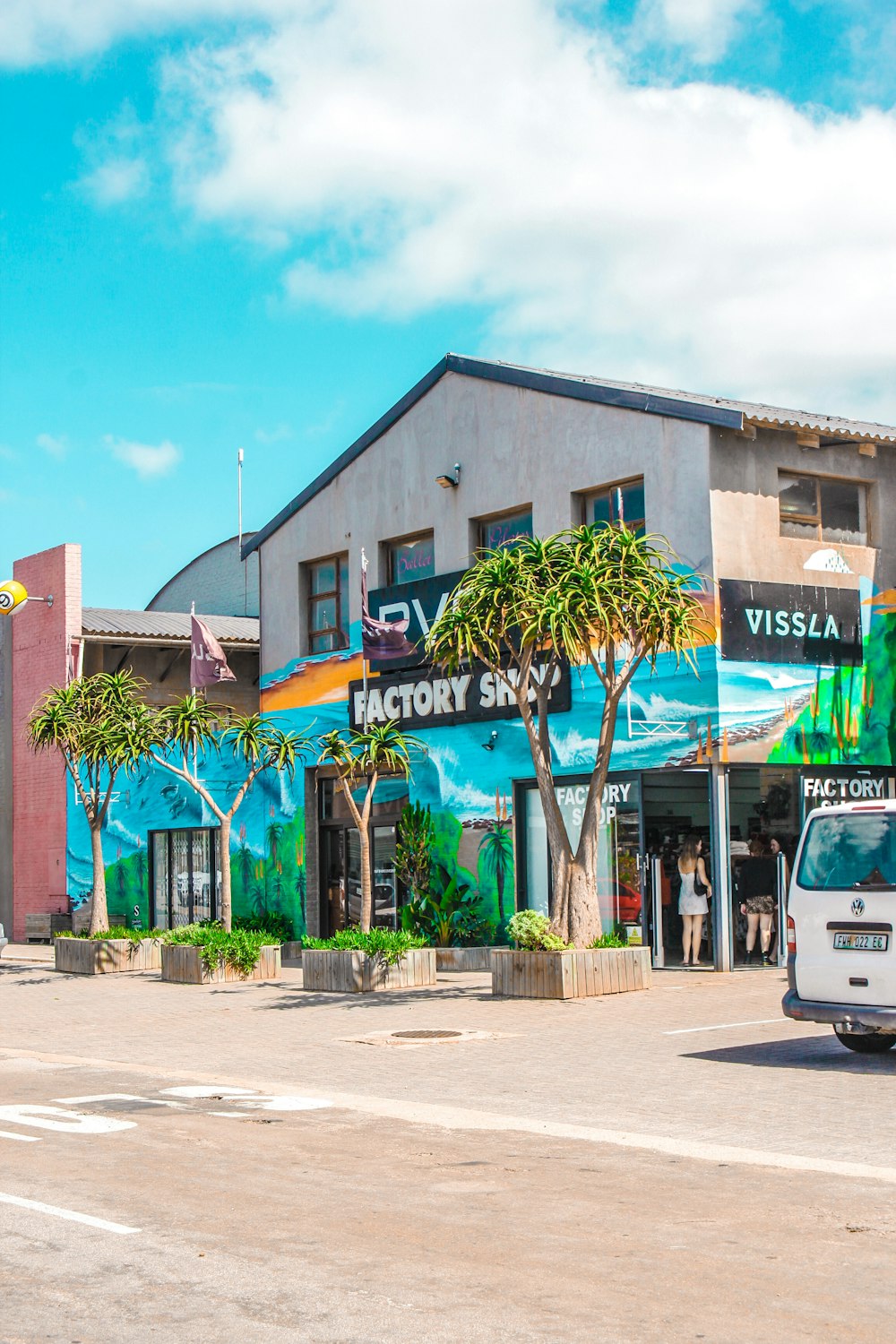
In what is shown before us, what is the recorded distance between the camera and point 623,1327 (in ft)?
17.1

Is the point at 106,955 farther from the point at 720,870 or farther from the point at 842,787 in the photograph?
the point at 842,787

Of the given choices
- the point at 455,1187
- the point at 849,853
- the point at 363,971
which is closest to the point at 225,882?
the point at 363,971

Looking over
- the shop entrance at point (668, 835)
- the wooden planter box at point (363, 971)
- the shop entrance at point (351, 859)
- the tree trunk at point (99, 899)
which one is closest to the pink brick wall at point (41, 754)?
the shop entrance at point (351, 859)

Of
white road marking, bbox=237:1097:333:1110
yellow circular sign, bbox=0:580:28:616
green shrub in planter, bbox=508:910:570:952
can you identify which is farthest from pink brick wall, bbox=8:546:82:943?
white road marking, bbox=237:1097:333:1110

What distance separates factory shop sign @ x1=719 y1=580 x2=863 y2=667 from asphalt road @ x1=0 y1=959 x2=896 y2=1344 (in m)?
6.67

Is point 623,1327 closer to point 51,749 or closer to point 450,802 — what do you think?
point 450,802

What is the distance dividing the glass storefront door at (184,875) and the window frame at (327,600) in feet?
16.1

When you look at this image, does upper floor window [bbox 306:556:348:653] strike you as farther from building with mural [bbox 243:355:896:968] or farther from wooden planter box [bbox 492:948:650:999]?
wooden planter box [bbox 492:948:650:999]

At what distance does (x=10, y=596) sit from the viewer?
33188 millimetres

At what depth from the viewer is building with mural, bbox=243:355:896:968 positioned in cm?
2056

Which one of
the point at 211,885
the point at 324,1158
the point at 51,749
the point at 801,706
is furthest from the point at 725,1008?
the point at 51,749

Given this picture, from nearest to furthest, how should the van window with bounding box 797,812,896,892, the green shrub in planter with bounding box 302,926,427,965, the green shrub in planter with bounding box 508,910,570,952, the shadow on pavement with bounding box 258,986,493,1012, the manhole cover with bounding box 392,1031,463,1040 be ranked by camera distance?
1. the van window with bounding box 797,812,896,892
2. the manhole cover with bounding box 392,1031,463,1040
3. the green shrub in planter with bounding box 508,910,570,952
4. the shadow on pavement with bounding box 258,986,493,1012
5. the green shrub in planter with bounding box 302,926,427,965

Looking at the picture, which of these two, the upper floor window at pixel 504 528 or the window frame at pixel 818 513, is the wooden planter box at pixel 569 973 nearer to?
the window frame at pixel 818 513

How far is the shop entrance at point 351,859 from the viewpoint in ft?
84.5
